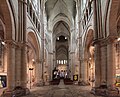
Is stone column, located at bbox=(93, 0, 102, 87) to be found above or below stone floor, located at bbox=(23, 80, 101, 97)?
above

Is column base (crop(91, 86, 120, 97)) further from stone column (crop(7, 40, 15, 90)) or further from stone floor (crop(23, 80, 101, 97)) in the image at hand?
stone column (crop(7, 40, 15, 90))

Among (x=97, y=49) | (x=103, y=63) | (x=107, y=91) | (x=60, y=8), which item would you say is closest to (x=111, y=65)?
(x=103, y=63)

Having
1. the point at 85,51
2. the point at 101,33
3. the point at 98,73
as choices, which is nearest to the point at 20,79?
the point at 98,73

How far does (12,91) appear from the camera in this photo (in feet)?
45.4

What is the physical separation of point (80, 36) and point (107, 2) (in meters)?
15.4

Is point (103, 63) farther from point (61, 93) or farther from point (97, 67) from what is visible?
point (61, 93)

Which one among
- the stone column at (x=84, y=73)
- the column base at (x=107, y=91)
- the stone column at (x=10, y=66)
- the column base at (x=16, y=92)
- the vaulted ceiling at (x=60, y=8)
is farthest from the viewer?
the vaulted ceiling at (x=60, y=8)

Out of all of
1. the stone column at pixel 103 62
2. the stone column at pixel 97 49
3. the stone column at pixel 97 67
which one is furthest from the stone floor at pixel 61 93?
the stone column at pixel 103 62

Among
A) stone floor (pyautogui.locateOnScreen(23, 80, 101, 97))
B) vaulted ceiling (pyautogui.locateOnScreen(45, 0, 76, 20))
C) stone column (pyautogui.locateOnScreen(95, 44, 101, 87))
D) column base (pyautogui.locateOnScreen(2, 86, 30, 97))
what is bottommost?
stone floor (pyautogui.locateOnScreen(23, 80, 101, 97))

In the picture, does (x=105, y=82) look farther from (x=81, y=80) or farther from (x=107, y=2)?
(x=81, y=80)

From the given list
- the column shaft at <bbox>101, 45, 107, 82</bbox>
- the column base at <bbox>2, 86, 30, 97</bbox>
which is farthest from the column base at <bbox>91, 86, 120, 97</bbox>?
the column base at <bbox>2, 86, 30, 97</bbox>

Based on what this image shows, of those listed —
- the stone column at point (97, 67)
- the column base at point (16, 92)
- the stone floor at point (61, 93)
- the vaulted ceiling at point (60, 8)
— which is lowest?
the stone floor at point (61, 93)

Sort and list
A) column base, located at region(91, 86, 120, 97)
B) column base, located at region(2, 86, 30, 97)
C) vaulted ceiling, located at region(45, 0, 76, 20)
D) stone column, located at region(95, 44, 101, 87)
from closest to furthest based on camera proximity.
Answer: column base, located at region(91, 86, 120, 97) → column base, located at region(2, 86, 30, 97) → stone column, located at region(95, 44, 101, 87) → vaulted ceiling, located at region(45, 0, 76, 20)

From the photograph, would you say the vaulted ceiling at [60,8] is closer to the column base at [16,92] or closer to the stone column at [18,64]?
the stone column at [18,64]
